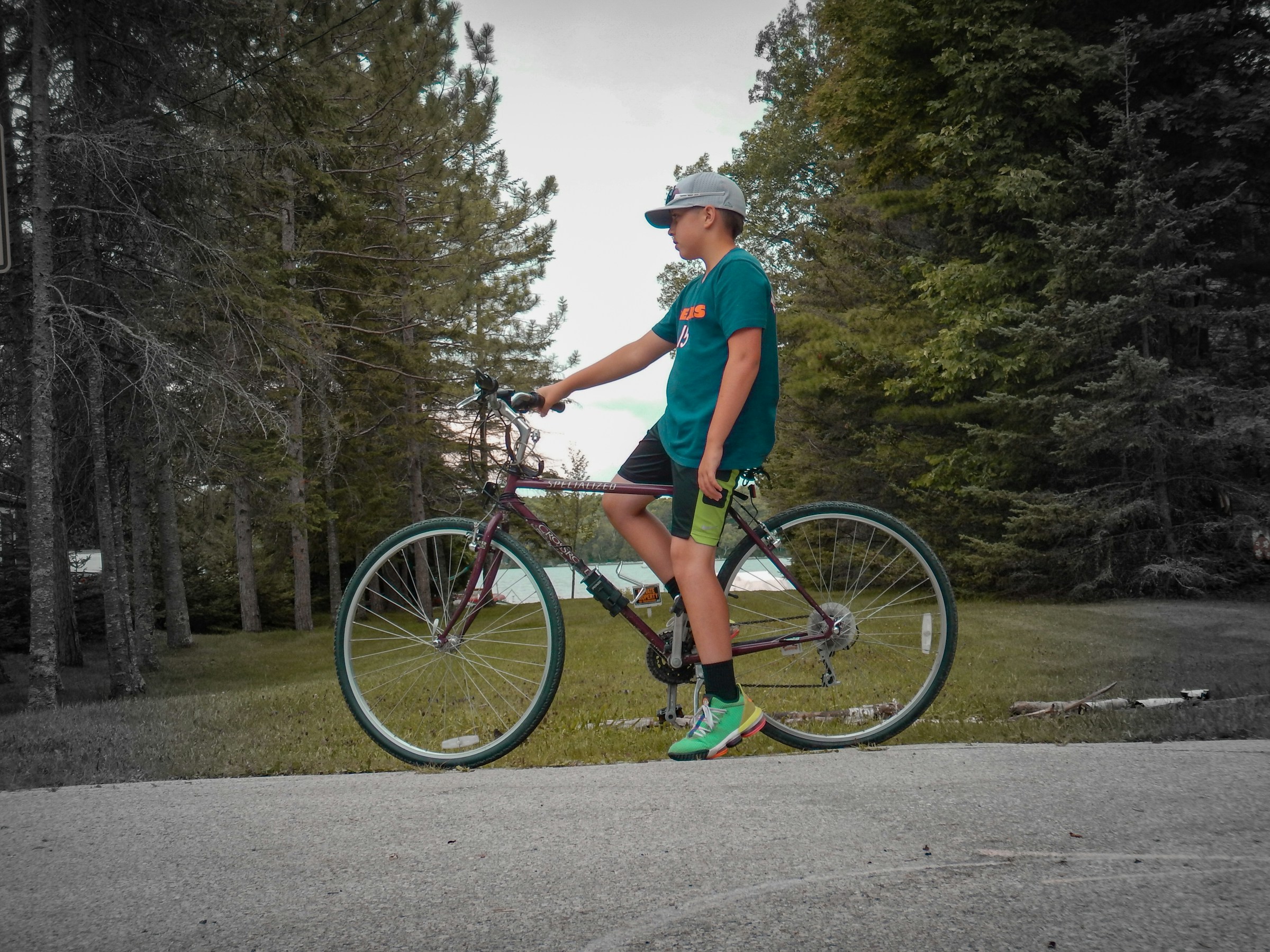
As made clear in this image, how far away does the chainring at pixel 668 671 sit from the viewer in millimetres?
3762

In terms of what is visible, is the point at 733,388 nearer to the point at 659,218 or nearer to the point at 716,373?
the point at 716,373

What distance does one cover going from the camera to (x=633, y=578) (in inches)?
154

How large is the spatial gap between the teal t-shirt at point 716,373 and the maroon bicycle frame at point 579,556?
0.27 m

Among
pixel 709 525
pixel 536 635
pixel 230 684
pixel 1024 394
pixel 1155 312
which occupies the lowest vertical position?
pixel 230 684

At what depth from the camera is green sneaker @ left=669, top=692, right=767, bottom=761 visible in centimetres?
355

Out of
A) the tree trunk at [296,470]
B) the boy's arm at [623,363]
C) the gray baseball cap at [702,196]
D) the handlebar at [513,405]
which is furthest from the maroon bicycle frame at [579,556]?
the tree trunk at [296,470]

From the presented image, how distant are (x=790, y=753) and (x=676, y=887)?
1725mm

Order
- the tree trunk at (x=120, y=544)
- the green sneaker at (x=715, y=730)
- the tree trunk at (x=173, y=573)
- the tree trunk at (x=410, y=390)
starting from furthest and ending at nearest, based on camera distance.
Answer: the tree trunk at (x=410, y=390) → the tree trunk at (x=173, y=573) → the tree trunk at (x=120, y=544) → the green sneaker at (x=715, y=730)

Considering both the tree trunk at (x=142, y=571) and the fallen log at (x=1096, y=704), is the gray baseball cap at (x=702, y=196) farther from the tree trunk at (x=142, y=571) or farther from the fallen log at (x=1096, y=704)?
the tree trunk at (x=142, y=571)

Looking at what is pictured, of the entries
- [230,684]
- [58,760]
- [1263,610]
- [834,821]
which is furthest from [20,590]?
[1263,610]

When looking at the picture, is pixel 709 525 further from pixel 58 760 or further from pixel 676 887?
pixel 58 760

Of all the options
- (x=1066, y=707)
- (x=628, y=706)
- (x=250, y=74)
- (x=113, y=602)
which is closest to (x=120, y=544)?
(x=113, y=602)

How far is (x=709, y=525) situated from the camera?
361 centimetres

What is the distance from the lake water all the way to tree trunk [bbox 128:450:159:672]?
46.4ft
